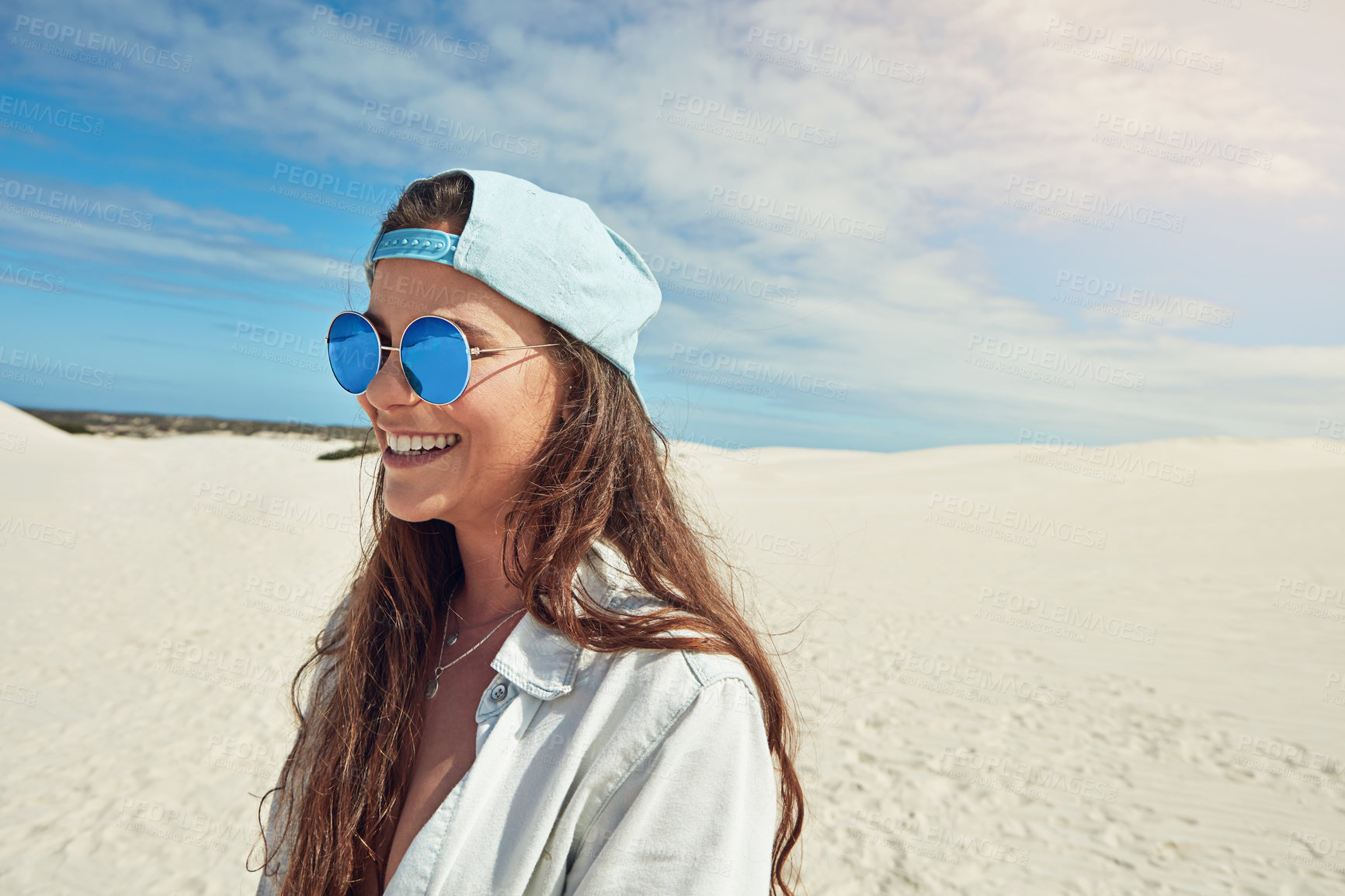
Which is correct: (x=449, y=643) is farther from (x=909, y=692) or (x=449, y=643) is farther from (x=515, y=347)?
(x=909, y=692)

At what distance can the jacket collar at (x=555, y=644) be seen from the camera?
1496mm

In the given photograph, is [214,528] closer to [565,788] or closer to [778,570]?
[778,570]

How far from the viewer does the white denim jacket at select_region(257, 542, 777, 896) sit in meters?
1.22

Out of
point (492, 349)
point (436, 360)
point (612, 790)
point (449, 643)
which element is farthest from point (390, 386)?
point (612, 790)

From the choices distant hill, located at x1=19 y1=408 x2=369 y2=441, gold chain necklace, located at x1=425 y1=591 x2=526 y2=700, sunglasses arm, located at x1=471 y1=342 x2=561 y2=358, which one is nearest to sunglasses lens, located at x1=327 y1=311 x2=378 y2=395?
sunglasses arm, located at x1=471 y1=342 x2=561 y2=358

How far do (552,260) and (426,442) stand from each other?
Answer: 48 centimetres

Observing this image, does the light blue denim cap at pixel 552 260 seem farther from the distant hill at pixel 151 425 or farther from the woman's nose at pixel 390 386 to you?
the distant hill at pixel 151 425

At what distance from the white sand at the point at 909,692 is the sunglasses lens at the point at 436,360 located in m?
2.42

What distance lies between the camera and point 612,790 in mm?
1311

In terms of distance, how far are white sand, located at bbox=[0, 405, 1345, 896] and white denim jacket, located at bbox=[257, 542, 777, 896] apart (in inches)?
98.1

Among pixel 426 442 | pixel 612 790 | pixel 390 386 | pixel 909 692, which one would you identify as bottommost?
pixel 909 692

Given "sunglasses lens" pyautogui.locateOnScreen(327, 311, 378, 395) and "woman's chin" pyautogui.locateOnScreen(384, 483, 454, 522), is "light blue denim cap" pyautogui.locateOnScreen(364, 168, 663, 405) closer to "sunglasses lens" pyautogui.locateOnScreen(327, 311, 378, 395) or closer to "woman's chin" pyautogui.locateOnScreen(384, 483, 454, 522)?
"sunglasses lens" pyautogui.locateOnScreen(327, 311, 378, 395)

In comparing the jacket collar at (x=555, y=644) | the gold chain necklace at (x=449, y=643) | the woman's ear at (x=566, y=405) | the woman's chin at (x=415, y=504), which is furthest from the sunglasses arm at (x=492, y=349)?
the gold chain necklace at (x=449, y=643)

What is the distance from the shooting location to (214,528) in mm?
17875
